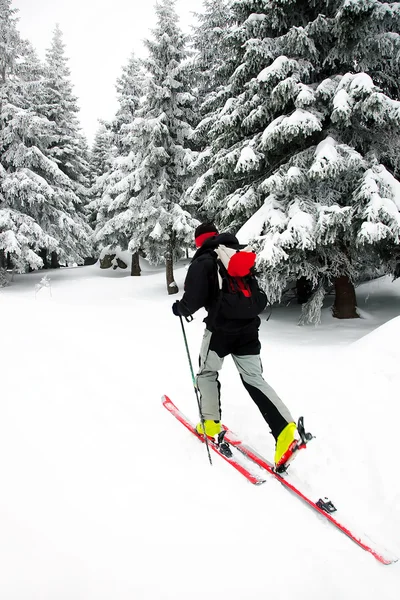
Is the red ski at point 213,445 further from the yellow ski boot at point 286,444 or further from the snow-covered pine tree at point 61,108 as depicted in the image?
the snow-covered pine tree at point 61,108

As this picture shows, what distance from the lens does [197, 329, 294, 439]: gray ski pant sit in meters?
3.16

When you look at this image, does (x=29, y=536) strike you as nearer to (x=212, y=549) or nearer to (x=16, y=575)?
(x=16, y=575)

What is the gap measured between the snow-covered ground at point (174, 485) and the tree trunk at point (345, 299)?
335 cm

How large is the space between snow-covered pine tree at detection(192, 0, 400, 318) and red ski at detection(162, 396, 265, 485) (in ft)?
12.6

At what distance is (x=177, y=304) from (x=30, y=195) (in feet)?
56.6

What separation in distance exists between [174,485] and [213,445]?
2.24ft

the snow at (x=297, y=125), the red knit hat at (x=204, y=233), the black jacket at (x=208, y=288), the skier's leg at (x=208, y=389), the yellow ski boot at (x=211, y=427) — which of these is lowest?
the yellow ski boot at (x=211, y=427)

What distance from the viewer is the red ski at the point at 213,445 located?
302 cm

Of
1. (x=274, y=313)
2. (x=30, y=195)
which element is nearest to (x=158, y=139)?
(x=30, y=195)

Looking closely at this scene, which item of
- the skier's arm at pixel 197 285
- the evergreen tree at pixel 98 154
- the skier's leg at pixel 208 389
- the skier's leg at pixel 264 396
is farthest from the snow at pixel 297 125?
the evergreen tree at pixel 98 154

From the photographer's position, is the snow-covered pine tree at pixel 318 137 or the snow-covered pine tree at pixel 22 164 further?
the snow-covered pine tree at pixel 22 164

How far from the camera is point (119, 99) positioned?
22438mm

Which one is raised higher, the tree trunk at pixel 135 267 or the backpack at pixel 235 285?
the backpack at pixel 235 285

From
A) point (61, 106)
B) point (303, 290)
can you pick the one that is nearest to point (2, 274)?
point (61, 106)
